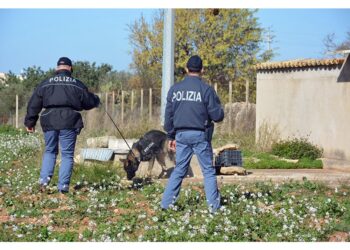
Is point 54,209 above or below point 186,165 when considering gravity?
below

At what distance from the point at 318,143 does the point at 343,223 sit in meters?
9.29

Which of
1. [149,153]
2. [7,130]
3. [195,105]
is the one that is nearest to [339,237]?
[195,105]

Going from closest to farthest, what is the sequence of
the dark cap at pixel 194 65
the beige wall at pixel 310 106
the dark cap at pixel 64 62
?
the dark cap at pixel 194 65
the dark cap at pixel 64 62
the beige wall at pixel 310 106

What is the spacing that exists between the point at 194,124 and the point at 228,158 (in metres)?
4.19

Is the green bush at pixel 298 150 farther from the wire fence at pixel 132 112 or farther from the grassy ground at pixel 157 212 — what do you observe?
the grassy ground at pixel 157 212

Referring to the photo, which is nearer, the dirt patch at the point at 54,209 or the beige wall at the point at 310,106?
the dirt patch at the point at 54,209

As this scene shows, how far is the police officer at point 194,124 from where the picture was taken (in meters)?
9.01

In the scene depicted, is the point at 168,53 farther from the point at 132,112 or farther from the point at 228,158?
the point at 132,112

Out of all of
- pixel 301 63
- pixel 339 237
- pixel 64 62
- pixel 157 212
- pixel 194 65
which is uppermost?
pixel 301 63

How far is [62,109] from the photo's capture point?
10.5 meters

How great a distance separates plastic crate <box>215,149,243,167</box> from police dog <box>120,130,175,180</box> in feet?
2.74

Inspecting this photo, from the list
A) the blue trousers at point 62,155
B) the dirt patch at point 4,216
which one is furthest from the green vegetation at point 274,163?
the dirt patch at point 4,216

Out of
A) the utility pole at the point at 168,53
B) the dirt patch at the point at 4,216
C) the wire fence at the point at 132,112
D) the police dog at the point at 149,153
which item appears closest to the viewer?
the dirt patch at the point at 4,216
